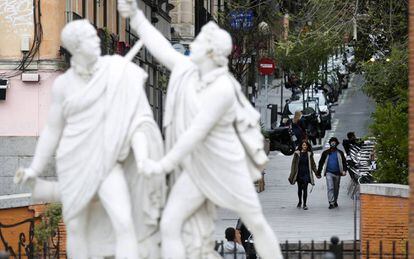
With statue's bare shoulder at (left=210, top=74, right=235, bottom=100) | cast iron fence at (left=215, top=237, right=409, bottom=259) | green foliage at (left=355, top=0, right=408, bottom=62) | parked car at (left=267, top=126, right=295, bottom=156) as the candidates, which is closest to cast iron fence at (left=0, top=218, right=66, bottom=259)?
cast iron fence at (left=215, top=237, right=409, bottom=259)

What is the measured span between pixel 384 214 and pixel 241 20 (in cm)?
1788

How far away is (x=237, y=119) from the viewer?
14.2 m

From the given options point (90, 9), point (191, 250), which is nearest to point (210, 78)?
point (191, 250)

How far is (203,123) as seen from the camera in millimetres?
13797

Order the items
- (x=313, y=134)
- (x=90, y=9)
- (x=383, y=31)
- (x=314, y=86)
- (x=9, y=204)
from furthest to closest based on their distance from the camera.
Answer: (x=314, y=86) < (x=313, y=134) < (x=90, y=9) < (x=383, y=31) < (x=9, y=204)

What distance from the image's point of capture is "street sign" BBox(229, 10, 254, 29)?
3938 cm

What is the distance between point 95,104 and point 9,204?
6872 millimetres

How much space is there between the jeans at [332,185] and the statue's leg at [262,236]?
1753 cm

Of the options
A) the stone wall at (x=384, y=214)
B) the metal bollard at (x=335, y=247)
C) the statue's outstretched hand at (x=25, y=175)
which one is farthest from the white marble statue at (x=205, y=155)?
the stone wall at (x=384, y=214)

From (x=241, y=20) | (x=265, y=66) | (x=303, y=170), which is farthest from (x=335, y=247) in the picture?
(x=265, y=66)

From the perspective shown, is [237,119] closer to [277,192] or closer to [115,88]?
[115,88]

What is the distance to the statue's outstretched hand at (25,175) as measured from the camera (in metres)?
14.3

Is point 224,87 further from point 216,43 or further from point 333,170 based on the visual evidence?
point 333,170

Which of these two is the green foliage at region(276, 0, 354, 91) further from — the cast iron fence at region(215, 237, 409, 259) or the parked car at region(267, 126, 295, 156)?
the parked car at region(267, 126, 295, 156)
